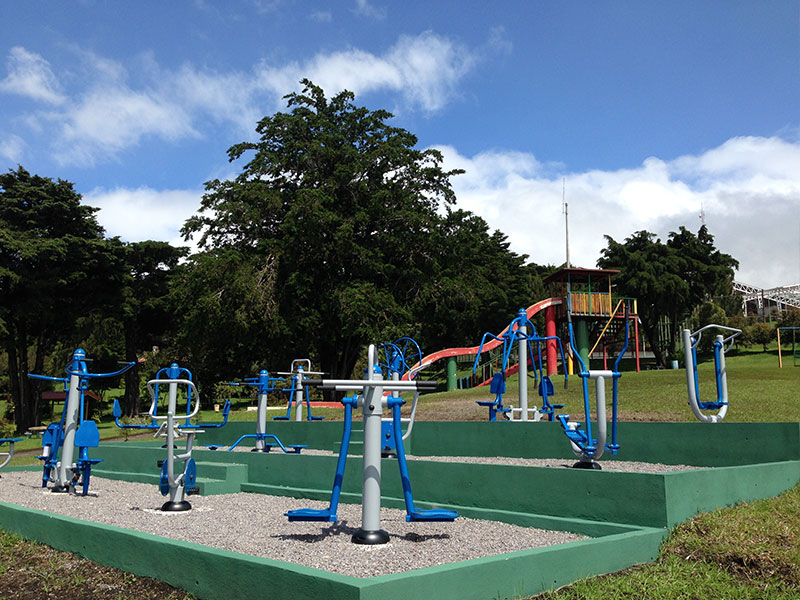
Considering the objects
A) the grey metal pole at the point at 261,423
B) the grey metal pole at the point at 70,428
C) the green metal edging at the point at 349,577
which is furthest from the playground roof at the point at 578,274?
the green metal edging at the point at 349,577

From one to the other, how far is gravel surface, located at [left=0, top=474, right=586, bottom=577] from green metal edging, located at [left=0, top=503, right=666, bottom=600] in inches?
22.4

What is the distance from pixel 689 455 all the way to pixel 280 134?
2392cm

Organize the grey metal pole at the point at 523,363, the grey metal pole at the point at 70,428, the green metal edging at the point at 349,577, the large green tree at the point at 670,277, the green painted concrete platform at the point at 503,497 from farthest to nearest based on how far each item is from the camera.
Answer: the large green tree at the point at 670,277 → the grey metal pole at the point at 523,363 → the grey metal pole at the point at 70,428 → the green painted concrete platform at the point at 503,497 → the green metal edging at the point at 349,577

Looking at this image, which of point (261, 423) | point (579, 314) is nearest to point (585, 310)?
point (579, 314)

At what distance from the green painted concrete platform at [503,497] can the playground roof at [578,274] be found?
18.7 metres

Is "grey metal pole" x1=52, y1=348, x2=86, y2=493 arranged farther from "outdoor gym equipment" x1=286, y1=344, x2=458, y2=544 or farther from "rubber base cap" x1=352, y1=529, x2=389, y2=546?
"rubber base cap" x1=352, y1=529, x2=389, y2=546

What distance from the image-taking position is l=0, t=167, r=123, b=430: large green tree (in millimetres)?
27484

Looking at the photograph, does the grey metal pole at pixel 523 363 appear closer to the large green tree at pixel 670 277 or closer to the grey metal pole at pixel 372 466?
the grey metal pole at pixel 372 466

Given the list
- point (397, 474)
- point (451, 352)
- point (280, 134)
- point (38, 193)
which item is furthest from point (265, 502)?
point (38, 193)

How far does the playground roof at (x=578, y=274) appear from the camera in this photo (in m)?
28.2

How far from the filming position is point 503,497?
6.36 metres

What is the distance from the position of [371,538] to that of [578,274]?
25036 mm

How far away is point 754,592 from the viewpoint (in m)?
4.20

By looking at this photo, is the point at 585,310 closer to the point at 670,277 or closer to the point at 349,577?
the point at 670,277
